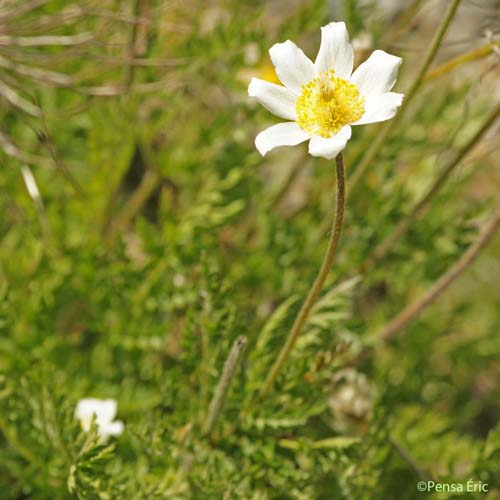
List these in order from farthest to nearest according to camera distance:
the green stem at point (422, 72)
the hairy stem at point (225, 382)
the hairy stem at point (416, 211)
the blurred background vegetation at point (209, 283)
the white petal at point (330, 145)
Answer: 1. the hairy stem at point (416, 211)
2. the blurred background vegetation at point (209, 283)
3. the green stem at point (422, 72)
4. the hairy stem at point (225, 382)
5. the white petal at point (330, 145)

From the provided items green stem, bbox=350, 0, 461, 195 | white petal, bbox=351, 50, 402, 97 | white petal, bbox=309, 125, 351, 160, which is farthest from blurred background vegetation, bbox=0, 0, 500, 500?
white petal, bbox=309, 125, 351, 160

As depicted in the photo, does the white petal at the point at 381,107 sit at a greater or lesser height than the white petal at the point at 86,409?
greater

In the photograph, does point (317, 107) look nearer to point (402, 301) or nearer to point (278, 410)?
point (278, 410)

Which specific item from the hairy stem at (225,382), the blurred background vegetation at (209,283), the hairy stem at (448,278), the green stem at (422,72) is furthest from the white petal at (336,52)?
the hairy stem at (448,278)

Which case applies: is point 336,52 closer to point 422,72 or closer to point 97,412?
point 422,72

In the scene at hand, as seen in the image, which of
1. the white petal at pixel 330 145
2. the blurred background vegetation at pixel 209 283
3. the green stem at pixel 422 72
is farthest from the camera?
the blurred background vegetation at pixel 209 283

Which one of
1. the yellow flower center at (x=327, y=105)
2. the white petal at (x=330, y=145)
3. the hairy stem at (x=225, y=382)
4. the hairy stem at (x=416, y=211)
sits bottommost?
the hairy stem at (x=225, y=382)

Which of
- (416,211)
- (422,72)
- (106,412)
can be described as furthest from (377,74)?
(106,412)

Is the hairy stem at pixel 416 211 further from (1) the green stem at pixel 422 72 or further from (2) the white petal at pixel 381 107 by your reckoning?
(2) the white petal at pixel 381 107
